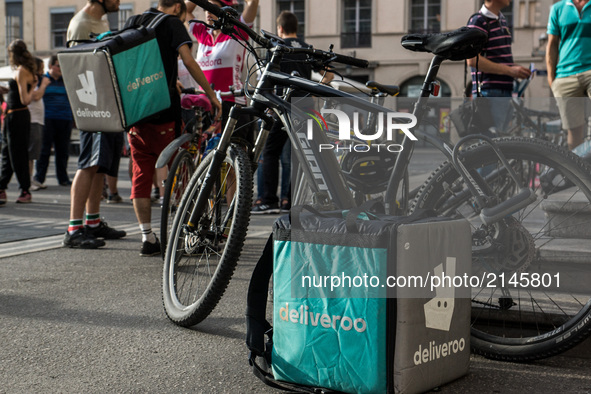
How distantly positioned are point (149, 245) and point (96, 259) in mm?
341

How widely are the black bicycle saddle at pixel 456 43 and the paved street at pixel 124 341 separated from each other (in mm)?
380

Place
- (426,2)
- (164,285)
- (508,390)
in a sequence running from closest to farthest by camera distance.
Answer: (508,390), (164,285), (426,2)

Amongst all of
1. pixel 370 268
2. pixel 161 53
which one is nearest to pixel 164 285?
pixel 370 268

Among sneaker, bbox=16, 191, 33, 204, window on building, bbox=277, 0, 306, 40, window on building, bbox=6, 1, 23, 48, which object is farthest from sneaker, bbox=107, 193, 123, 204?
window on building, bbox=6, 1, 23, 48

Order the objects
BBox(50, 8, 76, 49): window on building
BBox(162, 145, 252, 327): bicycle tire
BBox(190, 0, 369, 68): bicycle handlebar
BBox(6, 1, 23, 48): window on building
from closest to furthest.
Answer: BBox(162, 145, 252, 327): bicycle tire → BBox(190, 0, 369, 68): bicycle handlebar → BBox(50, 8, 76, 49): window on building → BBox(6, 1, 23, 48): window on building

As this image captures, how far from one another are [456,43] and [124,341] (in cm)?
170

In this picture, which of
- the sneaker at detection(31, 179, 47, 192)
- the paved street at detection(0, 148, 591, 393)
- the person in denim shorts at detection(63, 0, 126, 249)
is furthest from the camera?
the sneaker at detection(31, 179, 47, 192)

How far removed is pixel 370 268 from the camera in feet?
7.64

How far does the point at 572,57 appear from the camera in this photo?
5250 millimetres

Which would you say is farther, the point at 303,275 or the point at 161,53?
the point at 161,53

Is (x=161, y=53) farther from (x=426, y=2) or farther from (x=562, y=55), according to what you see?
(x=426, y=2)

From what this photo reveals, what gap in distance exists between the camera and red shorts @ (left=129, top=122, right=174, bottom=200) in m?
5.03

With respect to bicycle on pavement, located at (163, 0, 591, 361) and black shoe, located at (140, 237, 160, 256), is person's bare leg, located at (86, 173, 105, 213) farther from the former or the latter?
bicycle on pavement, located at (163, 0, 591, 361)

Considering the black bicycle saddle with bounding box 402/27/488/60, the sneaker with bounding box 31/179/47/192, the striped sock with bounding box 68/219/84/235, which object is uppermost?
the black bicycle saddle with bounding box 402/27/488/60
